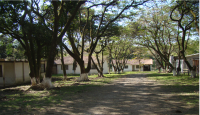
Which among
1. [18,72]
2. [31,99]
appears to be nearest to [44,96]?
[31,99]

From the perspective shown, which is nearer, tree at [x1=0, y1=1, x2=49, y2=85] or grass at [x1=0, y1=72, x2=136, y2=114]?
grass at [x1=0, y1=72, x2=136, y2=114]

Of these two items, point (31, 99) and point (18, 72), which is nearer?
point (31, 99)

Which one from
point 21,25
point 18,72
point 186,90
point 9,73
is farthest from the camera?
point 18,72

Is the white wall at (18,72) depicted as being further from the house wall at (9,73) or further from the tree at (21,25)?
the tree at (21,25)

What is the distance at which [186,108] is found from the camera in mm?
5207

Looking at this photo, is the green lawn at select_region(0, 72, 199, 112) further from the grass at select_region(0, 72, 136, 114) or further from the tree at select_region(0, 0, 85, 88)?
the tree at select_region(0, 0, 85, 88)

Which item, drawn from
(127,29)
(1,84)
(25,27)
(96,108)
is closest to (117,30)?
(127,29)

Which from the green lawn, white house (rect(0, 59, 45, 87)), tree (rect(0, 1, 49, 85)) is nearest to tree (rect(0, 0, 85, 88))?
tree (rect(0, 1, 49, 85))

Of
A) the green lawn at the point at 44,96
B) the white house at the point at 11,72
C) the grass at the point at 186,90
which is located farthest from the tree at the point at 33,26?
the grass at the point at 186,90

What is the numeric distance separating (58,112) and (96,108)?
1.20 meters

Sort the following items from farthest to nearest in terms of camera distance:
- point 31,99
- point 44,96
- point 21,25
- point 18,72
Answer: point 18,72 → point 21,25 → point 44,96 → point 31,99

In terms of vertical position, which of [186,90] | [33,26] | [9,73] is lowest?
[186,90]

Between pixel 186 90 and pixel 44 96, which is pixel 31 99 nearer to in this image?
pixel 44 96

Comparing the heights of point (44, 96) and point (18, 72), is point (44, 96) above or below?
below
